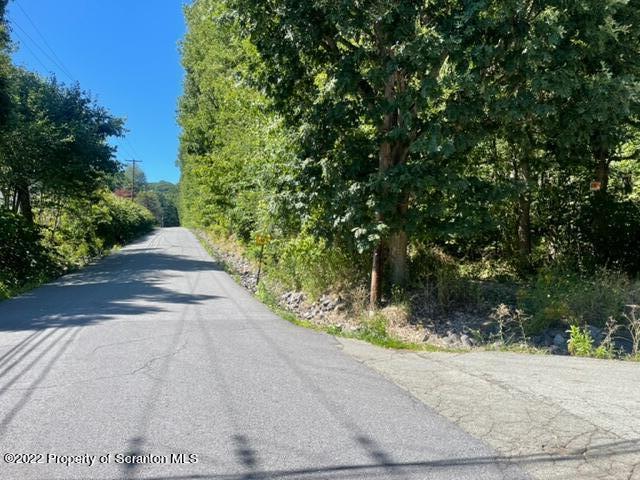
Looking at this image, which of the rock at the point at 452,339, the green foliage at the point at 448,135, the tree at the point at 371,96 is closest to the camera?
the green foliage at the point at 448,135

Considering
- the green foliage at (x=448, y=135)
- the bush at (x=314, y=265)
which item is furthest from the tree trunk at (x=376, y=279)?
the bush at (x=314, y=265)

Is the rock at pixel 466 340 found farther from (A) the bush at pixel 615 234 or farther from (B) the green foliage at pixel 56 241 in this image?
(B) the green foliage at pixel 56 241

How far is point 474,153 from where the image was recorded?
1065 centimetres

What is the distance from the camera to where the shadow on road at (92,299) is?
26.6 feet

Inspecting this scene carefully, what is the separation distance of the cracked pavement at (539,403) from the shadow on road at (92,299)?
16.4 ft

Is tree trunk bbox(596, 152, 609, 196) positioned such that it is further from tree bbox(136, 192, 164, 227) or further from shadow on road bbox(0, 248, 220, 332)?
tree bbox(136, 192, 164, 227)

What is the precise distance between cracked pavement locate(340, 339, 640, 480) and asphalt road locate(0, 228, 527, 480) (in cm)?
25

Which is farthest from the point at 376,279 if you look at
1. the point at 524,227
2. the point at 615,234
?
the point at 615,234

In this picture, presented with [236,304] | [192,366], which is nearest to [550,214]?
[236,304]

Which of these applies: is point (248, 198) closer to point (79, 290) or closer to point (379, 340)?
point (79, 290)

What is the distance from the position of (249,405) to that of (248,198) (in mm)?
13415

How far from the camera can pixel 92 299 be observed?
10.6 metres

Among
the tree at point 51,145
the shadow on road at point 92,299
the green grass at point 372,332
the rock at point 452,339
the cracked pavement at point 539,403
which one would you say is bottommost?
the rock at point 452,339

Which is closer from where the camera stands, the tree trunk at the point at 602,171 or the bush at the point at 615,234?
the bush at the point at 615,234
